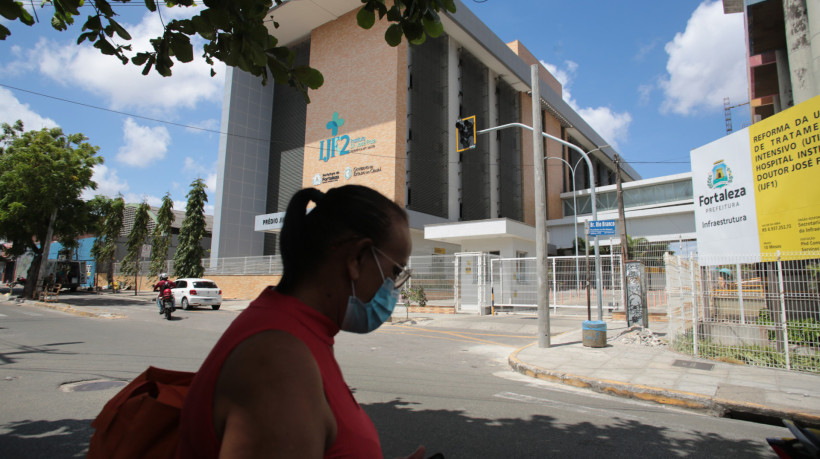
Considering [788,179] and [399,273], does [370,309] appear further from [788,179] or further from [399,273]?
[788,179]

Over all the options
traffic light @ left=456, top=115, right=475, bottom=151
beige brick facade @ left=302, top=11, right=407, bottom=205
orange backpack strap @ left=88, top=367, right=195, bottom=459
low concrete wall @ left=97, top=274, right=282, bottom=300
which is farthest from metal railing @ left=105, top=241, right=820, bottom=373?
low concrete wall @ left=97, top=274, right=282, bottom=300

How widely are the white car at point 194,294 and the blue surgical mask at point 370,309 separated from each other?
20.5 metres

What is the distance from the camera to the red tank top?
3.15 ft

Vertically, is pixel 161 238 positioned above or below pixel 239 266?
above

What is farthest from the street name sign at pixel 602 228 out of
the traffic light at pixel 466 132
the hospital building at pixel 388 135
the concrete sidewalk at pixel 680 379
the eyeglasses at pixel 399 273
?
the eyeglasses at pixel 399 273

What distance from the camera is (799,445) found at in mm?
2408

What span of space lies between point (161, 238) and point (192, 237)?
Result: 662cm

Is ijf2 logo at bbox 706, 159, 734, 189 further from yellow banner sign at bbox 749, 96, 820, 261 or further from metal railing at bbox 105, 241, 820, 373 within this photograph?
metal railing at bbox 105, 241, 820, 373

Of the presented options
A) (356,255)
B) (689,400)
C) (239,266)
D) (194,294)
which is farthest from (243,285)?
(356,255)

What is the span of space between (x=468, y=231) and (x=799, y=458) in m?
21.0

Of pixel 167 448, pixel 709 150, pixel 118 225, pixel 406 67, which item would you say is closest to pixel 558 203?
pixel 406 67

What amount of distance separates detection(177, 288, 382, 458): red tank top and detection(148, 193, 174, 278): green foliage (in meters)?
36.3

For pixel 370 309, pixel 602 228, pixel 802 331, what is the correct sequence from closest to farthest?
pixel 370 309 → pixel 802 331 → pixel 602 228

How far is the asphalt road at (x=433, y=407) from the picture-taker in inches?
155
